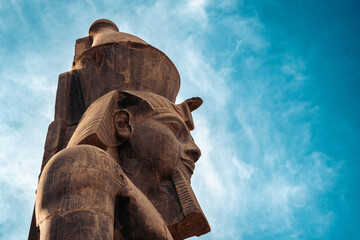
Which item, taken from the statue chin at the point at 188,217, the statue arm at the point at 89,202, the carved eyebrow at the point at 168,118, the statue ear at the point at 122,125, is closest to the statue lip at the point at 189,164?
the statue chin at the point at 188,217

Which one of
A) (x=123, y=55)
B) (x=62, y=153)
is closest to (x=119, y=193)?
(x=62, y=153)

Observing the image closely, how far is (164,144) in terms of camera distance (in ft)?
17.2

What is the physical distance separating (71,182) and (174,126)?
6.33 ft

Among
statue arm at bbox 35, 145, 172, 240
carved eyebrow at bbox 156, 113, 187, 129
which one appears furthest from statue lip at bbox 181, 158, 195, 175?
statue arm at bbox 35, 145, 172, 240

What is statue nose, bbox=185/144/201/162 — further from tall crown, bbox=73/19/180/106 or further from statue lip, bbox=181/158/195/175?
tall crown, bbox=73/19/180/106

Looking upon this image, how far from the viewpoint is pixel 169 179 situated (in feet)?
17.4

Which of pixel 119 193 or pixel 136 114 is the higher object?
pixel 136 114

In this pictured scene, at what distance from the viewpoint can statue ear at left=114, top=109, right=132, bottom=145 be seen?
17.3 ft

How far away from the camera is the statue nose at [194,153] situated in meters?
5.60

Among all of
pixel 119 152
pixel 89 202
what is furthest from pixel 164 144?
pixel 89 202

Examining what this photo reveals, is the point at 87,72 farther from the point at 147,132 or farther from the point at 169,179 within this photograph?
the point at 169,179

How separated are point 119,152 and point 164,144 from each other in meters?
0.50

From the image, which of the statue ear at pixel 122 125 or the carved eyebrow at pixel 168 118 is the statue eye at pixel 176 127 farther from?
the statue ear at pixel 122 125

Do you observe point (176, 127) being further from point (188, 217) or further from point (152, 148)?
point (188, 217)
